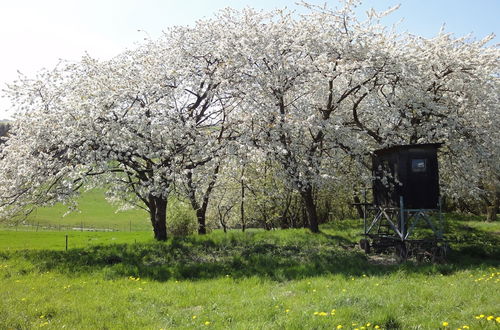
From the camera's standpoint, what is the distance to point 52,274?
13.5m

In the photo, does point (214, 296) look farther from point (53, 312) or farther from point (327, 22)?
point (327, 22)

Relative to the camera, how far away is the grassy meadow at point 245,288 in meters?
8.39

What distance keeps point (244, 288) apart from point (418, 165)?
9.28m

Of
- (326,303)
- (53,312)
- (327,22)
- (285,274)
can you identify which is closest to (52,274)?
(53,312)

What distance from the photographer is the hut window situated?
16375 mm

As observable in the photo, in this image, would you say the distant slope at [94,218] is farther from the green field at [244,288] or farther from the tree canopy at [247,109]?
the green field at [244,288]

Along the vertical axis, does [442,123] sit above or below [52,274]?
above

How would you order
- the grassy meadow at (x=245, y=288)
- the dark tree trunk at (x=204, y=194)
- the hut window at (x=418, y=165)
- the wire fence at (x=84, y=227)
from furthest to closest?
the wire fence at (x=84, y=227) < the dark tree trunk at (x=204, y=194) < the hut window at (x=418, y=165) < the grassy meadow at (x=245, y=288)

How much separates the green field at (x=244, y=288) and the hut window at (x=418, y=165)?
3.57 m

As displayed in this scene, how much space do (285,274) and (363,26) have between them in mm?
13453

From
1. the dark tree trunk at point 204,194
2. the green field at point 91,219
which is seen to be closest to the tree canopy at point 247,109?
the dark tree trunk at point 204,194

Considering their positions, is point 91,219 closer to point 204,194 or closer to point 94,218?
point 94,218

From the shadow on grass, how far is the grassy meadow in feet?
0.14

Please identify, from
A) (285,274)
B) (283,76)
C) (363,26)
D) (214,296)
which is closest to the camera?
(214,296)
